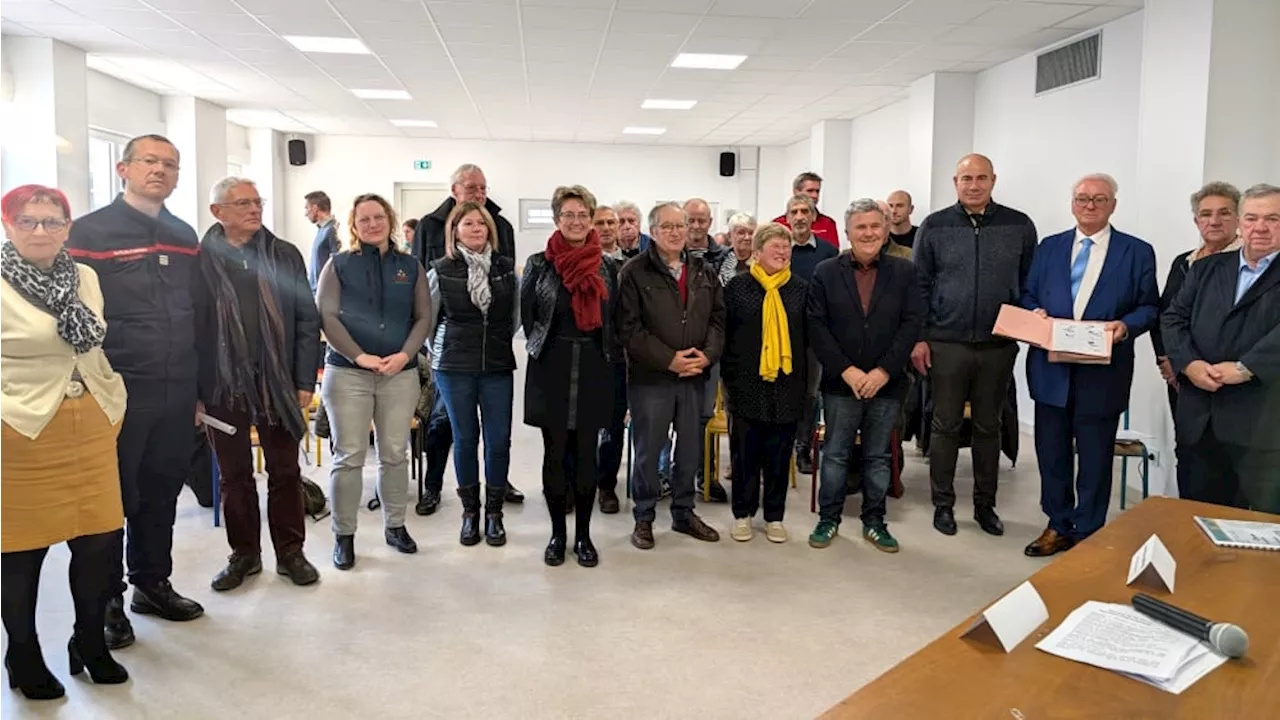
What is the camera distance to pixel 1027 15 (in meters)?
6.04

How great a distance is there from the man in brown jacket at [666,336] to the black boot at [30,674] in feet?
7.30

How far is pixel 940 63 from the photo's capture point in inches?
301

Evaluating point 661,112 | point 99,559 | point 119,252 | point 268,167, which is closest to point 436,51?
point 661,112

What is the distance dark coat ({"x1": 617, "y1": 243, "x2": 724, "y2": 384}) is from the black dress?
0.21m

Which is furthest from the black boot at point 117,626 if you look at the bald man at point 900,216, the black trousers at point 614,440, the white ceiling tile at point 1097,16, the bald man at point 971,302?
the white ceiling tile at point 1097,16

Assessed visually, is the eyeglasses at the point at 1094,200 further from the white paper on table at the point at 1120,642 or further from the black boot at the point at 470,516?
the black boot at the point at 470,516

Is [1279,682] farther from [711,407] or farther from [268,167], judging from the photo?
[268,167]

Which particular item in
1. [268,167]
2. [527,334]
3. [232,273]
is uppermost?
[268,167]

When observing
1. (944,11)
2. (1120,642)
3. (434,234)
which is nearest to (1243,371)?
(1120,642)

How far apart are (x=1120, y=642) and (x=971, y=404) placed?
2.80m

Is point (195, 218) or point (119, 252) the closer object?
point (119, 252)

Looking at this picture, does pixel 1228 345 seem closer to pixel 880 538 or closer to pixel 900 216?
pixel 880 538

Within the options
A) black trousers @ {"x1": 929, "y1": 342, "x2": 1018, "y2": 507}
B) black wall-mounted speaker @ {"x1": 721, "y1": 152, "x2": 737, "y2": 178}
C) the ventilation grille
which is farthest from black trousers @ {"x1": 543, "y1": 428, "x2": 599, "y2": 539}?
black wall-mounted speaker @ {"x1": 721, "y1": 152, "x2": 737, "y2": 178}

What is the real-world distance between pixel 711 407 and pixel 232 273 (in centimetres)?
241
